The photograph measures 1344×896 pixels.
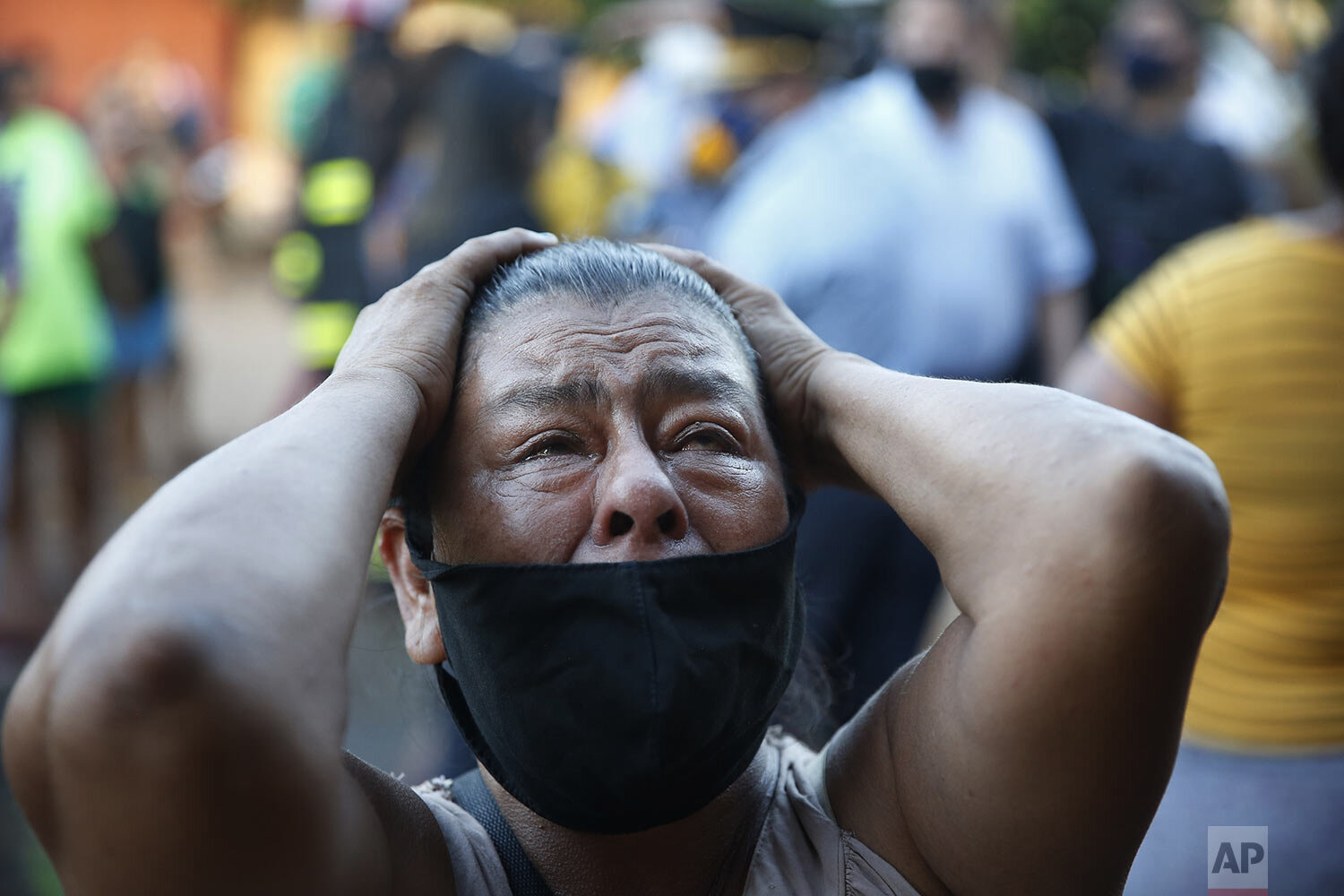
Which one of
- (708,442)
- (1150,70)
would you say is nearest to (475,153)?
(708,442)

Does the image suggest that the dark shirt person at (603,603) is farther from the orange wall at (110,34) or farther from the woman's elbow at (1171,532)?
the orange wall at (110,34)

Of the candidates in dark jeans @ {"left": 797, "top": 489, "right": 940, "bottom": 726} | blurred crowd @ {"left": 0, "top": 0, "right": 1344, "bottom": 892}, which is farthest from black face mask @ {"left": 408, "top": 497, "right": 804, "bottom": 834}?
dark jeans @ {"left": 797, "top": 489, "right": 940, "bottom": 726}

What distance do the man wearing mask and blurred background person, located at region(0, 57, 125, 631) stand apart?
3.85 metres

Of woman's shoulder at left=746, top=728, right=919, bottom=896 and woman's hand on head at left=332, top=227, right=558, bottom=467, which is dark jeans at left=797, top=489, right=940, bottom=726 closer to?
woman's shoulder at left=746, top=728, right=919, bottom=896

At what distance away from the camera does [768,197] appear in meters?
4.18

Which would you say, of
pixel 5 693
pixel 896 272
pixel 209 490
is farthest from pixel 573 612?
pixel 5 693

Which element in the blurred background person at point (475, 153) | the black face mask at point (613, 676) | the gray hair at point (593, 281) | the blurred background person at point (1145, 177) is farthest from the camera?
the blurred background person at point (1145, 177)

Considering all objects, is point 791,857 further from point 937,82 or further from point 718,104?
point 718,104

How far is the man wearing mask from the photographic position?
384 cm

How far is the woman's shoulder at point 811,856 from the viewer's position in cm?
173

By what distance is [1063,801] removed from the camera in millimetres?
1542

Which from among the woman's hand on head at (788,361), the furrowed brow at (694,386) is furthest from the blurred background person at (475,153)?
the furrowed brow at (694,386)

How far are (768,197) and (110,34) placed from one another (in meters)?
14.1

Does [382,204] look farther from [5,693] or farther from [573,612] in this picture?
[573,612]
